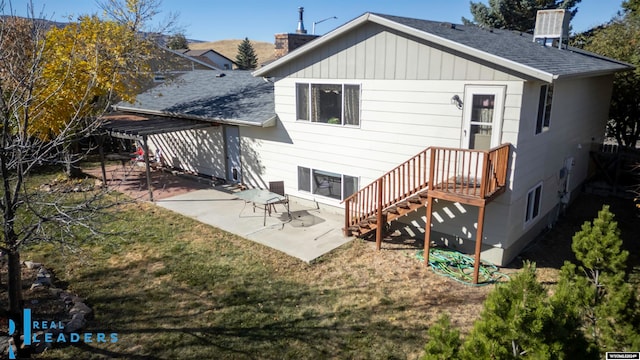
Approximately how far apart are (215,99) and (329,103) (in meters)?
6.53

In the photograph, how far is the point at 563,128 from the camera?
11.8 metres

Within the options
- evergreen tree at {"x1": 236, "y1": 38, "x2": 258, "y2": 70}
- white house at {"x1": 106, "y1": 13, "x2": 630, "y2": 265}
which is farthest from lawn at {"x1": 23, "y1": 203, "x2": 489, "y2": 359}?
evergreen tree at {"x1": 236, "y1": 38, "x2": 258, "y2": 70}

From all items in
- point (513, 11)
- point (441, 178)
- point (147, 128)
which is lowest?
point (441, 178)

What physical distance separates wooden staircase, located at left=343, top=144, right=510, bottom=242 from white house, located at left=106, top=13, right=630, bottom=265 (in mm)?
33

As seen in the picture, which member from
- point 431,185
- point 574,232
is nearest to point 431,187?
point 431,185

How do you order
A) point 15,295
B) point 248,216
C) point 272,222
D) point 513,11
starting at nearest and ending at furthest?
1. point 15,295
2. point 272,222
3. point 248,216
4. point 513,11

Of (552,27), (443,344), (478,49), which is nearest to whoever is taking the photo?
(443,344)

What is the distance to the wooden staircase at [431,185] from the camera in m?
8.59

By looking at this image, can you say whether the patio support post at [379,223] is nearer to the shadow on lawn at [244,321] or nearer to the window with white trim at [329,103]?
the shadow on lawn at [244,321]

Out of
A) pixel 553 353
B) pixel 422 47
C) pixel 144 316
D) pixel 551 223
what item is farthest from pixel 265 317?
pixel 551 223

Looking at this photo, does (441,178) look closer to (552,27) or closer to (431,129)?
(431,129)

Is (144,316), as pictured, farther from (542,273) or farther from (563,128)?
(563,128)

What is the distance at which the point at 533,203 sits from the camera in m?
10.7

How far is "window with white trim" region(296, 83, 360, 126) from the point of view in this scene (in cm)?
1132
